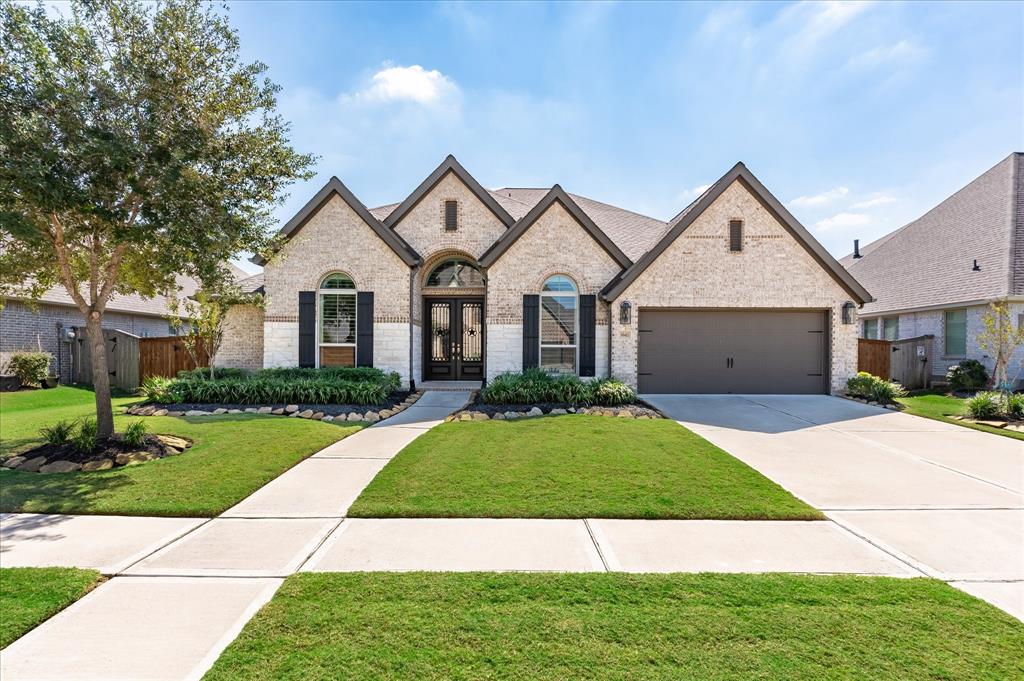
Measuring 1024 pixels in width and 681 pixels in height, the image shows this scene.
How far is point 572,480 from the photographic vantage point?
5680 millimetres

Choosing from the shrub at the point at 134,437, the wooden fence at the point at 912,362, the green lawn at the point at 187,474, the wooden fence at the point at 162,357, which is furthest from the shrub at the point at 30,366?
the wooden fence at the point at 912,362

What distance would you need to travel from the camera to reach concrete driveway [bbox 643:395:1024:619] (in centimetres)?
387

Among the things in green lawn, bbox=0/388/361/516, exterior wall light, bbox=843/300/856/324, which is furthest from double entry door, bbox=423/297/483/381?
exterior wall light, bbox=843/300/856/324

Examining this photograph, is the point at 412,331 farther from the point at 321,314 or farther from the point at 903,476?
the point at 903,476

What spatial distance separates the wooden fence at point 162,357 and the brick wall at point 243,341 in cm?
90

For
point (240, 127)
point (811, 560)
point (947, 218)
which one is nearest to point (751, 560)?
point (811, 560)

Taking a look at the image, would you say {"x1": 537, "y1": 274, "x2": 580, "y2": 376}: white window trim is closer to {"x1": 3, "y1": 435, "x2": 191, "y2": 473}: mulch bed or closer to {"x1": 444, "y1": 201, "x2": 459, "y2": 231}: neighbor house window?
{"x1": 444, "y1": 201, "x2": 459, "y2": 231}: neighbor house window

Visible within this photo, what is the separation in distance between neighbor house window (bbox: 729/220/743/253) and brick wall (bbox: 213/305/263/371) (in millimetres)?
13251

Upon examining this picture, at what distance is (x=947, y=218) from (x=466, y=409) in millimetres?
20606

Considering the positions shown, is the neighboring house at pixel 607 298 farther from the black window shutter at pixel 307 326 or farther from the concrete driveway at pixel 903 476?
the concrete driveway at pixel 903 476

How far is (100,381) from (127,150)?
3387 mm

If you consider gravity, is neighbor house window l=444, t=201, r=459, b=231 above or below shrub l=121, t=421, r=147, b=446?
above

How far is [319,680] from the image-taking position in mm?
2391

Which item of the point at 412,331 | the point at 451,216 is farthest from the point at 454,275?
the point at 412,331
